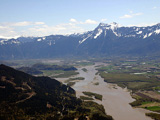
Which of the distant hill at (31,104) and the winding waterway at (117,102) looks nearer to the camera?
the distant hill at (31,104)

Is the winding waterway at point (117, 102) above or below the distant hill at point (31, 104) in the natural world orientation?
below

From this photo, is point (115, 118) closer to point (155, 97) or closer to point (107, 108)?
point (107, 108)

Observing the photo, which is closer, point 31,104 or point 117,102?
point 31,104

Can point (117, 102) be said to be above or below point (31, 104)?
below

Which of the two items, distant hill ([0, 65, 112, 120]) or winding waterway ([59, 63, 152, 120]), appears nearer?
distant hill ([0, 65, 112, 120])

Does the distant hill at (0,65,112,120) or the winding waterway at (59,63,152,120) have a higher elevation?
the distant hill at (0,65,112,120)

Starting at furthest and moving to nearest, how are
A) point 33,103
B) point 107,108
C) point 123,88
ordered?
1. point 123,88
2. point 107,108
3. point 33,103

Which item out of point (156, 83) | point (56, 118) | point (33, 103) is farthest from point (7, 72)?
point (156, 83)

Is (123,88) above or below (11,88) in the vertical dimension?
below
